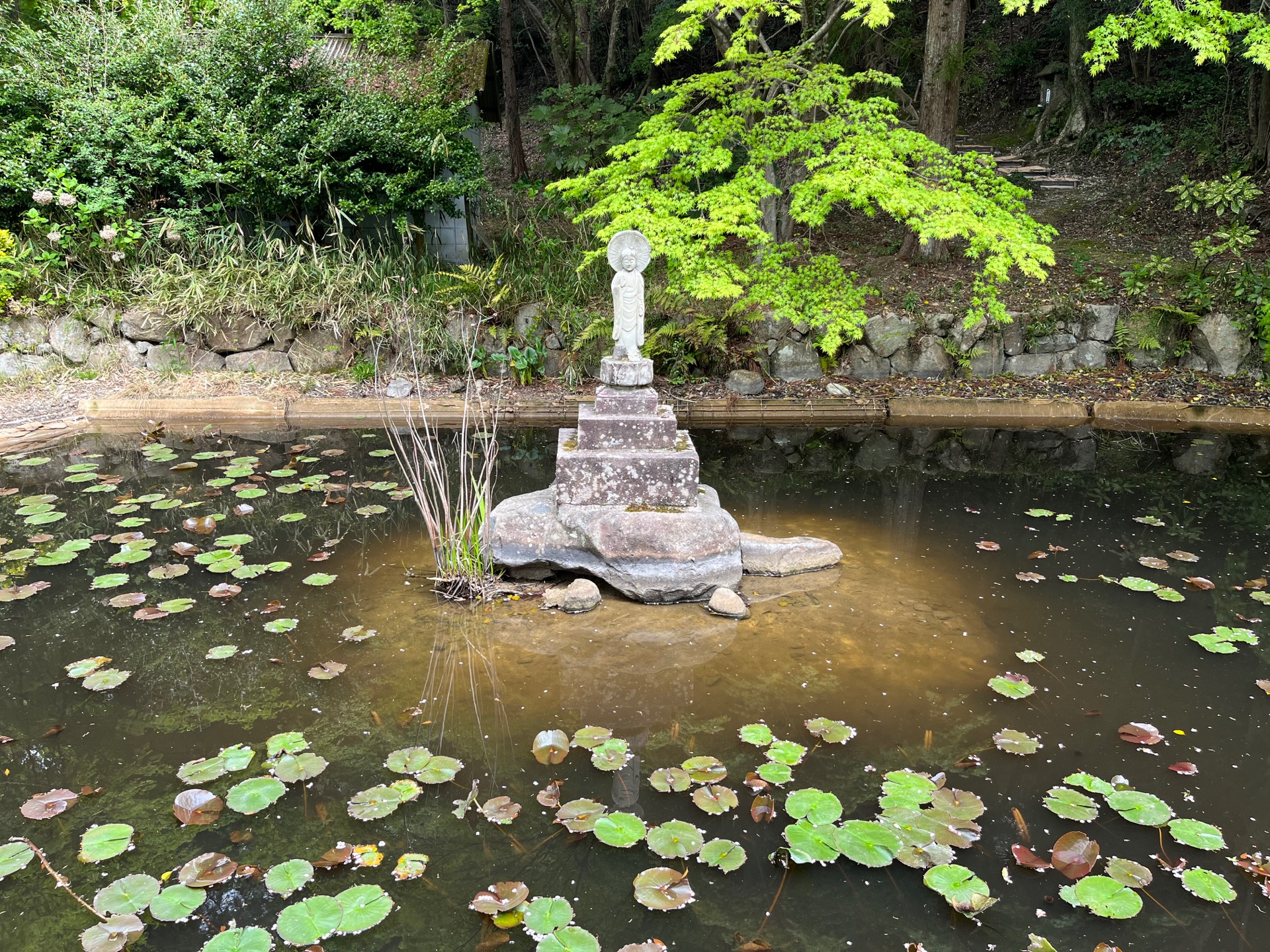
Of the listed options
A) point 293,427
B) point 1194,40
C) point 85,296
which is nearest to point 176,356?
point 85,296

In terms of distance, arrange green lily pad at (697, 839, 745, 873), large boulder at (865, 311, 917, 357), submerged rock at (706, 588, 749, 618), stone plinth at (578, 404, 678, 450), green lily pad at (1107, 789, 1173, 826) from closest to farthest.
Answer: green lily pad at (697, 839, 745, 873)
green lily pad at (1107, 789, 1173, 826)
submerged rock at (706, 588, 749, 618)
stone plinth at (578, 404, 678, 450)
large boulder at (865, 311, 917, 357)

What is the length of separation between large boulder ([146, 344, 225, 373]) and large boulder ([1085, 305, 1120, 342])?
29.9 ft

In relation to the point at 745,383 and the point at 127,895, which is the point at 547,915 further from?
the point at 745,383

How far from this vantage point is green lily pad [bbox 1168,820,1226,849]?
2895 mm

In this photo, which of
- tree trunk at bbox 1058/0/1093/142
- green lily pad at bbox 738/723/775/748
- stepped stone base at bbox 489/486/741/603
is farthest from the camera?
tree trunk at bbox 1058/0/1093/142

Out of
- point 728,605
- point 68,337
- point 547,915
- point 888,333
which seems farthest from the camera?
point 888,333

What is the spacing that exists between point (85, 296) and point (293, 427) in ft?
9.10

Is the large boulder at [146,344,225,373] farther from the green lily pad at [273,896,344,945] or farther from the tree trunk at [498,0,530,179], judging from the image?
the green lily pad at [273,896,344,945]

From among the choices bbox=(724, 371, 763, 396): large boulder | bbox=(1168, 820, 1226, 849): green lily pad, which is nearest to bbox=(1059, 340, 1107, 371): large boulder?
bbox=(724, 371, 763, 396): large boulder

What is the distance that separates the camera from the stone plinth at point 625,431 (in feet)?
16.8

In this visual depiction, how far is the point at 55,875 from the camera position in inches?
109

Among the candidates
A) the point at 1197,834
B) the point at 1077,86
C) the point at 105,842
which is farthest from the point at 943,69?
the point at 105,842

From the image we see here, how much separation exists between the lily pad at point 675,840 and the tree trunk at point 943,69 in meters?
7.66

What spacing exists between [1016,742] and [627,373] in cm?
294
